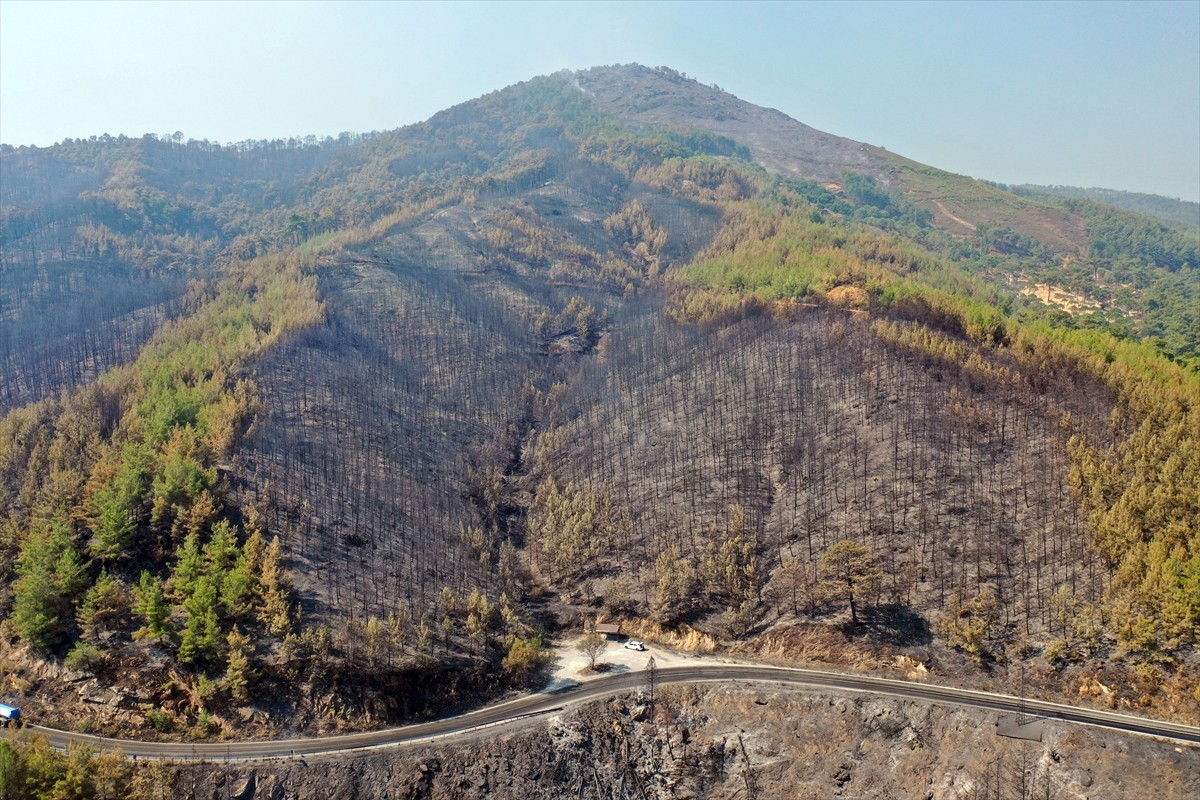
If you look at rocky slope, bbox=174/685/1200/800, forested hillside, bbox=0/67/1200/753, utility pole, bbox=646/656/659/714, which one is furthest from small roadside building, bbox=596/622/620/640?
rocky slope, bbox=174/685/1200/800

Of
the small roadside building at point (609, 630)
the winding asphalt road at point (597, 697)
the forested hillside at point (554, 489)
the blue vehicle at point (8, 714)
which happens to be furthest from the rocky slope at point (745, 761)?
the blue vehicle at point (8, 714)

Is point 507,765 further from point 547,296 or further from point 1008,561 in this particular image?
point 547,296

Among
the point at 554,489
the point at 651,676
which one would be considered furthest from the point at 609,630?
the point at 554,489

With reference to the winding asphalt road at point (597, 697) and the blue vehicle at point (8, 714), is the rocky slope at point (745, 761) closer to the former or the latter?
the winding asphalt road at point (597, 697)

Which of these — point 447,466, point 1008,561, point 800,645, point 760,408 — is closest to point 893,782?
point 800,645

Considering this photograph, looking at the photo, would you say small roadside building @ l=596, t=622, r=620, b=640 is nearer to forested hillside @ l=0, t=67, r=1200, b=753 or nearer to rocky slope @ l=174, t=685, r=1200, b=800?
forested hillside @ l=0, t=67, r=1200, b=753
